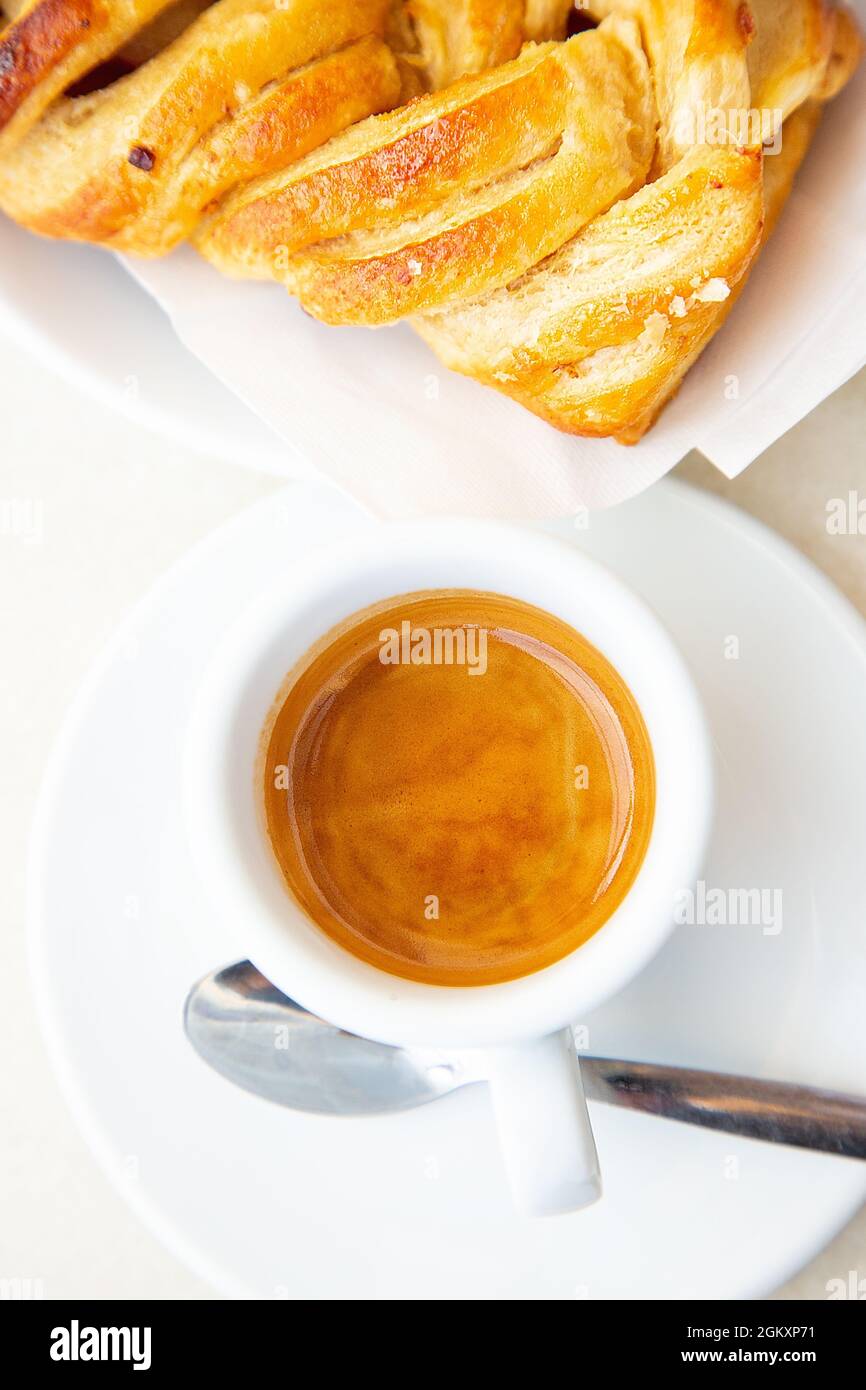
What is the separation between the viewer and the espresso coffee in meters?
0.98

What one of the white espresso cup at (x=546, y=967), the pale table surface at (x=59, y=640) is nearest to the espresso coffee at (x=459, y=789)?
the white espresso cup at (x=546, y=967)

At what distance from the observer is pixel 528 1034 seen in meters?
0.81

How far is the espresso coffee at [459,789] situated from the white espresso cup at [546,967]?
2.5 inches

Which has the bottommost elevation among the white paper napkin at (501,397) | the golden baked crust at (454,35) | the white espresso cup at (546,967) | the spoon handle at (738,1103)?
the spoon handle at (738,1103)

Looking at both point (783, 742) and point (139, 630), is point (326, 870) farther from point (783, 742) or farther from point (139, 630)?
point (783, 742)

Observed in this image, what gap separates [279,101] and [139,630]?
48 cm

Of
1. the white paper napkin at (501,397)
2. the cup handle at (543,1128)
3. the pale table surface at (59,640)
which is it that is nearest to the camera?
the cup handle at (543,1128)

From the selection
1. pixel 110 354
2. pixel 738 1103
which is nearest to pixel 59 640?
pixel 110 354

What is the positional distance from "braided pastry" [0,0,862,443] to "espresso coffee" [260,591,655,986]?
0.75ft

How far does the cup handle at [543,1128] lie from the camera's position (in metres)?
0.81

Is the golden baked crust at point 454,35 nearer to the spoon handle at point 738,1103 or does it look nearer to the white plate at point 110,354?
the white plate at point 110,354

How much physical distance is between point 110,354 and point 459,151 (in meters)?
0.36

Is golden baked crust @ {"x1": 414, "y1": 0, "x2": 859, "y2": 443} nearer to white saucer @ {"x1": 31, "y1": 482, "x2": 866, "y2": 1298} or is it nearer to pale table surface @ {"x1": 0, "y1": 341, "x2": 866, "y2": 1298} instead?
white saucer @ {"x1": 31, "y1": 482, "x2": 866, "y2": 1298}

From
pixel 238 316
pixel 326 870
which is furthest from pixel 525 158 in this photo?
pixel 326 870
